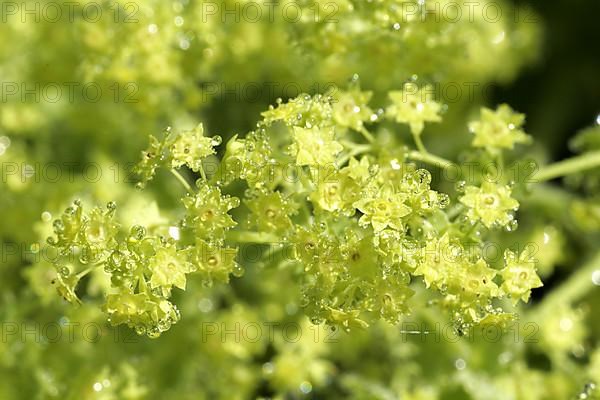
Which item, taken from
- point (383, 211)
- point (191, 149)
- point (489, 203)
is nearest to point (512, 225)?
point (489, 203)

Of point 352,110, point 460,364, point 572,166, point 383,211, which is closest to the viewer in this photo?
point 383,211

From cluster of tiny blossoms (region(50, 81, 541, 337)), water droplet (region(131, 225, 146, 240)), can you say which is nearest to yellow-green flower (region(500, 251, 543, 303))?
cluster of tiny blossoms (region(50, 81, 541, 337))

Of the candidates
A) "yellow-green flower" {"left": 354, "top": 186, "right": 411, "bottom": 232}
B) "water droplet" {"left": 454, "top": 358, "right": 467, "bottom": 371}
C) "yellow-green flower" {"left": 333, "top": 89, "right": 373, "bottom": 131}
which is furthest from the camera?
"water droplet" {"left": 454, "top": 358, "right": 467, "bottom": 371}

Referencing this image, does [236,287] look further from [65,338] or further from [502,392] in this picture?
[502,392]

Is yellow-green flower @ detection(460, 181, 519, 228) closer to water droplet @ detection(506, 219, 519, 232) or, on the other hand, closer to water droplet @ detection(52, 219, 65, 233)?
water droplet @ detection(506, 219, 519, 232)

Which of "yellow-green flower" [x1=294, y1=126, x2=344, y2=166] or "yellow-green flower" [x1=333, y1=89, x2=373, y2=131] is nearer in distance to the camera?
"yellow-green flower" [x1=294, y1=126, x2=344, y2=166]

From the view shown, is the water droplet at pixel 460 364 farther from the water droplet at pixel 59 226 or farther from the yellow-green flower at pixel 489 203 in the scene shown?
the water droplet at pixel 59 226

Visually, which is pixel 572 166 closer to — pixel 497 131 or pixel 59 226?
pixel 497 131

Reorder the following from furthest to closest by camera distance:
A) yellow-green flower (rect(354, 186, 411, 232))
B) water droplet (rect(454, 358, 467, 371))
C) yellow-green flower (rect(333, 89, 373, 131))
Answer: water droplet (rect(454, 358, 467, 371))
yellow-green flower (rect(333, 89, 373, 131))
yellow-green flower (rect(354, 186, 411, 232))

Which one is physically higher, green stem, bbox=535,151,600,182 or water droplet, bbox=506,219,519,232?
water droplet, bbox=506,219,519,232
